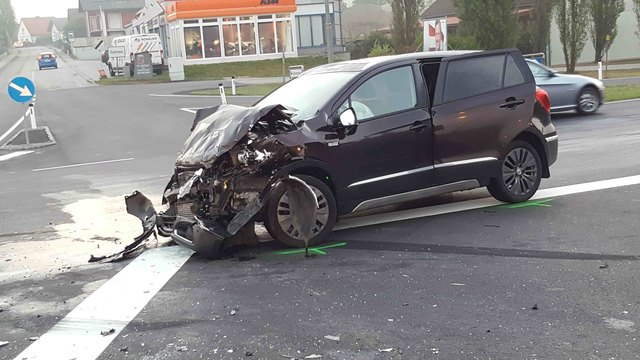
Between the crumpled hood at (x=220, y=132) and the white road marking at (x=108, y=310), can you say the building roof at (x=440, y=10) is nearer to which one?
the crumpled hood at (x=220, y=132)

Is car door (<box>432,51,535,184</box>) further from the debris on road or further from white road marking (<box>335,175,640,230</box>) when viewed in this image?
the debris on road

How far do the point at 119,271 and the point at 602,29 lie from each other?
37841mm

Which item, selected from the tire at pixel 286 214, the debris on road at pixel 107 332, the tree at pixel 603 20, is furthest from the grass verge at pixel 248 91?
the debris on road at pixel 107 332

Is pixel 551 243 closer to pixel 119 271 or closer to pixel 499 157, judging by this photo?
pixel 499 157

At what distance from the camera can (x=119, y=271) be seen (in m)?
6.03

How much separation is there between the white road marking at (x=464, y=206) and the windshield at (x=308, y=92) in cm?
135

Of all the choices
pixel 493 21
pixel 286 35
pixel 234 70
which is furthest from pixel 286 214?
pixel 286 35

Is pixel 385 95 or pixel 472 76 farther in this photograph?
pixel 472 76

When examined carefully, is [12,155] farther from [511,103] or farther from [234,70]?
[234,70]

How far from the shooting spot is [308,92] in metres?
7.21

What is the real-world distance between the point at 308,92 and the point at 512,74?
2.50m

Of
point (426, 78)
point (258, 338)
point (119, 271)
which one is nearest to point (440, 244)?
point (426, 78)

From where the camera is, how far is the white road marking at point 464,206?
7406 mm

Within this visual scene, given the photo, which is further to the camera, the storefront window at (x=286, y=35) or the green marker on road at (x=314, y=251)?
the storefront window at (x=286, y=35)
